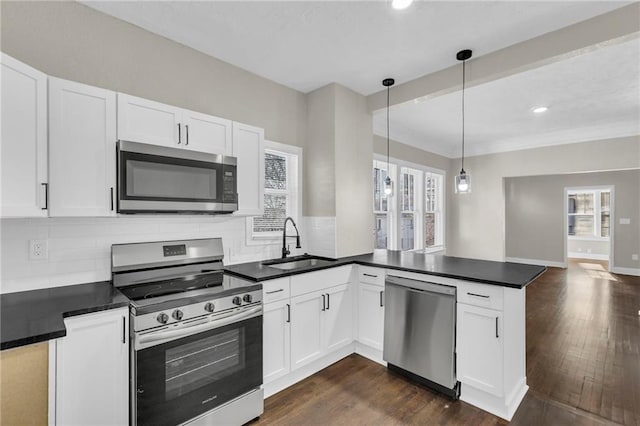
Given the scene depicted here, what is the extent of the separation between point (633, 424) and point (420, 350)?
4.57 ft

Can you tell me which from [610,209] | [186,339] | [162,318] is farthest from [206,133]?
[610,209]

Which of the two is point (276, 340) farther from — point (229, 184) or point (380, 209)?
point (380, 209)

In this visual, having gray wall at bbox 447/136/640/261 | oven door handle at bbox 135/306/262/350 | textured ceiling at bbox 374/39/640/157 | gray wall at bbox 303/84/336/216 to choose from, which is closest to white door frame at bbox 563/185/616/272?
gray wall at bbox 447/136/640/261

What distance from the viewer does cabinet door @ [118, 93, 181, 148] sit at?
198cm

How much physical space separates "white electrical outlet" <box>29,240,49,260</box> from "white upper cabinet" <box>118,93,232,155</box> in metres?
0.83

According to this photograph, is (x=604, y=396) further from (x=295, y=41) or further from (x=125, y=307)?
(x=295, y=41)

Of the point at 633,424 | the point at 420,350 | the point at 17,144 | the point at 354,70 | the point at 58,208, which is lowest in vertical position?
the point at 633,424

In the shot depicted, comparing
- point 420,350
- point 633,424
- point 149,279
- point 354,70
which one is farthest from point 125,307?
point 633,424

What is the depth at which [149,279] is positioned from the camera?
2.16m

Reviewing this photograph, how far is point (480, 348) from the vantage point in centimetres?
225

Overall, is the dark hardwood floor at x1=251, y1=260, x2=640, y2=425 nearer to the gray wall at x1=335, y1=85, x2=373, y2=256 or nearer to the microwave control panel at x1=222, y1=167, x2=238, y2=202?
the gray wall at x1=335, y1=85, x2=373, y2=256

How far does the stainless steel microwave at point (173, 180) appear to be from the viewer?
6.37 ft

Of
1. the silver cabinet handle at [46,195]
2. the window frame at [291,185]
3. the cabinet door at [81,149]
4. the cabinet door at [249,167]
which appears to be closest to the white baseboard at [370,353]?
the window frame at [291,185]

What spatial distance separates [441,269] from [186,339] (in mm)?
1980
